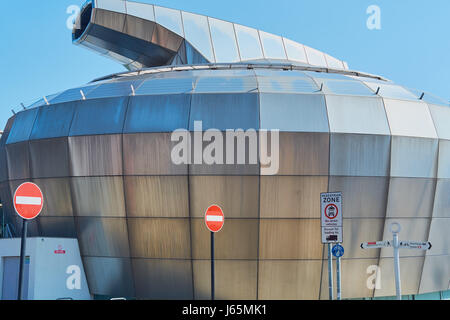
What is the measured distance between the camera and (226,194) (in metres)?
16.6

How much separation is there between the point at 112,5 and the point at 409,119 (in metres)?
19.1

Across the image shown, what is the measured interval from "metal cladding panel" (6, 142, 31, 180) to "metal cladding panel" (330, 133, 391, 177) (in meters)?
13.1

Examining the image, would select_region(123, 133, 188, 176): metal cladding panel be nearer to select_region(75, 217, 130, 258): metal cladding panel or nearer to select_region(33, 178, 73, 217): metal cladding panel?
select_region(75, 217, 130, 258): metal cladding panel

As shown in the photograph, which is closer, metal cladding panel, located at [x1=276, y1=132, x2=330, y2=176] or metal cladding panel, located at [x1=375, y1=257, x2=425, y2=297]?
metal cladding panel, located at [x1=276, y1=132, x2=330, y2=176]

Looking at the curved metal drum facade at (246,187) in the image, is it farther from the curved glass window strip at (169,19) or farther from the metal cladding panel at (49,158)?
the curved glass window strip at (169,19)

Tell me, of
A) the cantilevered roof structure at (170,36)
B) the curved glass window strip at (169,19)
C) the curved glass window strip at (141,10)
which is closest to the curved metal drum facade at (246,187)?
the cantilevered roof structure at (170,36)

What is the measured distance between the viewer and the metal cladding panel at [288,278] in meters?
16.9

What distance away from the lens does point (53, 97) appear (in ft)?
68.4

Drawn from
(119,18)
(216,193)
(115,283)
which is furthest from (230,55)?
(115,283)

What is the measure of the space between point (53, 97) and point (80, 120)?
345 centimetres

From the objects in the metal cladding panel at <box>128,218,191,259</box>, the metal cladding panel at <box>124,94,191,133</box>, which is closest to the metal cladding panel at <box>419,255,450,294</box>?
the metal cladding panel at <box>128,218,191,259</box>

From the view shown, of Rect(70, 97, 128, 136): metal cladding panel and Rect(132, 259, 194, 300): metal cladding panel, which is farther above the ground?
Rect(70, 97, 128, 136): metal cladding panel

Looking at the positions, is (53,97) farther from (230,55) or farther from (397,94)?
(397,94)

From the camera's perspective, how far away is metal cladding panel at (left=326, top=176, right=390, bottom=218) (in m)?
16.9
